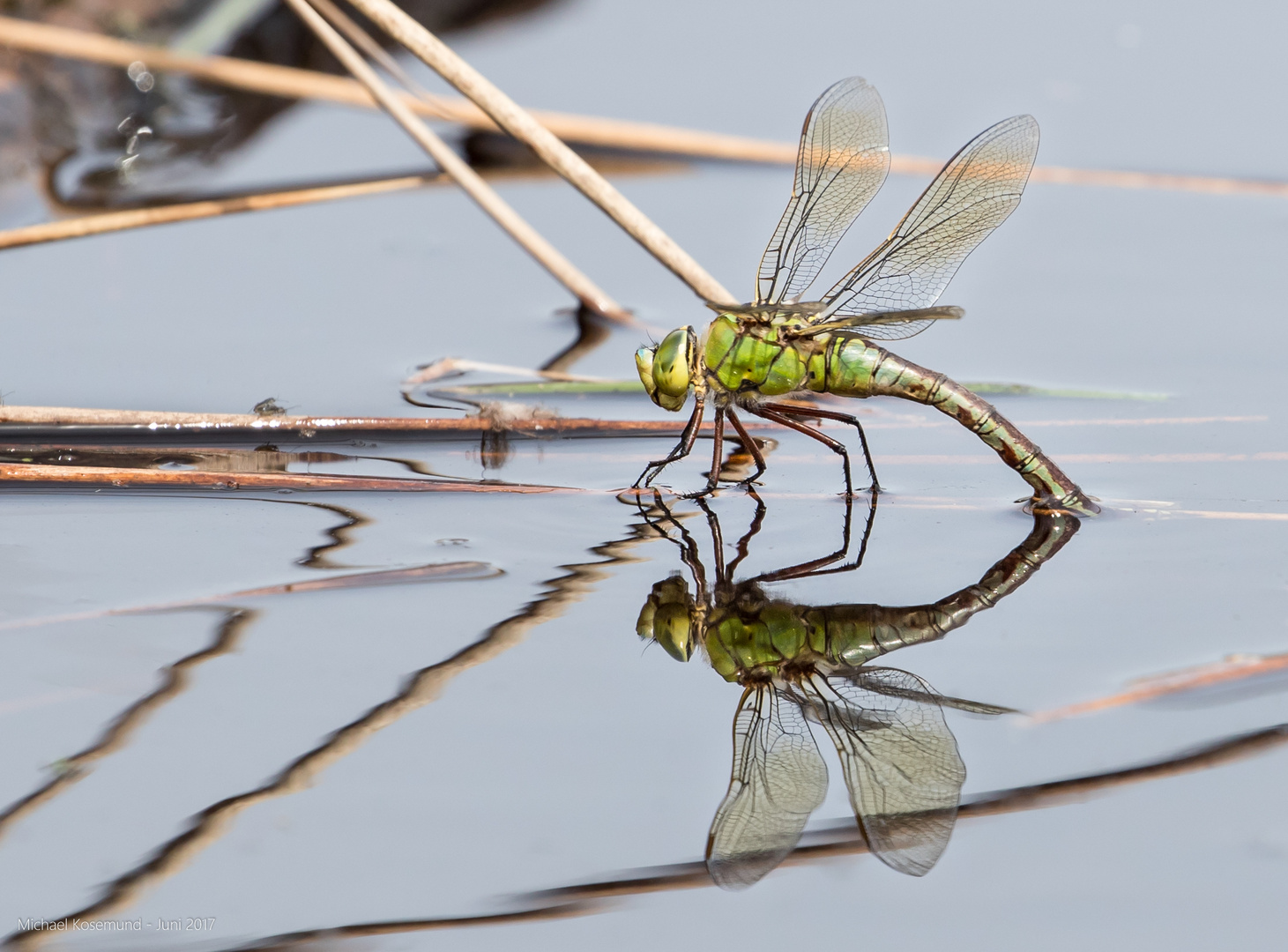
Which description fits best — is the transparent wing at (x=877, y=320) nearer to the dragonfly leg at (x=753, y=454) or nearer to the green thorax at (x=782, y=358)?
the green thorax at (x=782, y=358)

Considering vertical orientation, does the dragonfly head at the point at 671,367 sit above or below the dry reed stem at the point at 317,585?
above

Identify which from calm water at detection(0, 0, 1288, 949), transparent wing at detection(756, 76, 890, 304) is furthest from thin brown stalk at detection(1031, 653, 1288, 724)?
transparent wing at detection(756, 76, 890, 304)

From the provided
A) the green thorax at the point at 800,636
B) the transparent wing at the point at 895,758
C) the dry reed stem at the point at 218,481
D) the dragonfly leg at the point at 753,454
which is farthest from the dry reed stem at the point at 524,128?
the transparent wing at the point at 895,758

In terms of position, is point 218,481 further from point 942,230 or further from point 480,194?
point 942,230

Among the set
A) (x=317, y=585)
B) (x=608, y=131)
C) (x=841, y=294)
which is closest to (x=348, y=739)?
(x=317, y=585)

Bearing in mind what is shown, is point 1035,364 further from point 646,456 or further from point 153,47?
point 153,47

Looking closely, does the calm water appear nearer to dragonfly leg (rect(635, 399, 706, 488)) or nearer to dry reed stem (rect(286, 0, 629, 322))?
dragonfly leg (rect(635, 399, 706, 488))

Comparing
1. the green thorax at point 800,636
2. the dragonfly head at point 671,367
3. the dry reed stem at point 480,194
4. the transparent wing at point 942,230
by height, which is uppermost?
the dry reed stem at point 480,194

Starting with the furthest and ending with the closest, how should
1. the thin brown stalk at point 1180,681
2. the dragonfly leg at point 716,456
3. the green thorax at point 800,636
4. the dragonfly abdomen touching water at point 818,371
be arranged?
the dragonfly abdomen touching water at point 818,371 → the dragonfly leg at point 716,456 → the green thorax at point 800,636 → the thin brown stalk at point 1180,681
